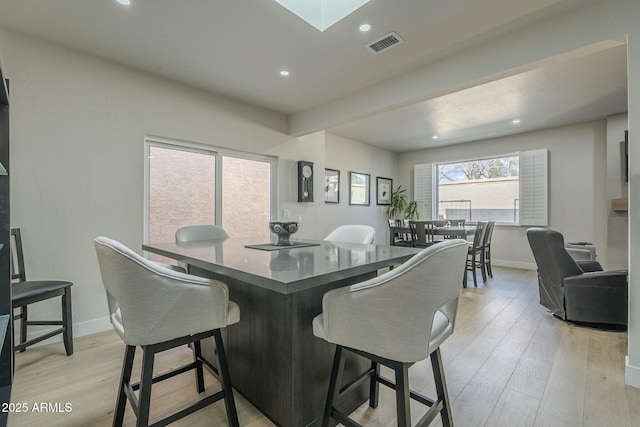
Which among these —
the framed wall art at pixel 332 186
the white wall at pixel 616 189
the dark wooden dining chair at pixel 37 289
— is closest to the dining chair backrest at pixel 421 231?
the framed wall art at pixel 332 186

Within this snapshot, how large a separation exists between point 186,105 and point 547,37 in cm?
334

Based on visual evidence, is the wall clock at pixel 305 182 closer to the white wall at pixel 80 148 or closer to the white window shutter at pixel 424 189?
the white wall at pixel 80 148

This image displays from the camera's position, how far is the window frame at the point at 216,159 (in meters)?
2.99

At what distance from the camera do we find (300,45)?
2.43 m

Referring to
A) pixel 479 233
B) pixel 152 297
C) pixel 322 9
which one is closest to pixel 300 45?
pixel 322 9

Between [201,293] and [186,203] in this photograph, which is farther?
[186,203]

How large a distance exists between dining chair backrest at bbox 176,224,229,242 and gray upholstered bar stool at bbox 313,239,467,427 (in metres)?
1.61

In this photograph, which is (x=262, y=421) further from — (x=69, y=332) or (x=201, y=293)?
(x=69, y=332)

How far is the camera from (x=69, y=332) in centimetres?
218

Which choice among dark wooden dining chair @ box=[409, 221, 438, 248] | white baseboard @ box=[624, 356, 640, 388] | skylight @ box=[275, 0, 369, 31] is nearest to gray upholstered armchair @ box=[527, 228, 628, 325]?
white baseboard @ box=[624, 356, 640, 388]

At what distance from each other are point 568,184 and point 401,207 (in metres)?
3.01

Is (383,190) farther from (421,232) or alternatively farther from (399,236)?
(421,232)

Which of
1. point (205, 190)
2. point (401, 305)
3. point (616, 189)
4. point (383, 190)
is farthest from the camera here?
point (383, 190)

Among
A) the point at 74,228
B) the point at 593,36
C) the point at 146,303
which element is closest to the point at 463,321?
the point at 593,36
